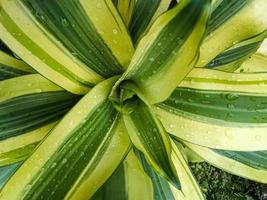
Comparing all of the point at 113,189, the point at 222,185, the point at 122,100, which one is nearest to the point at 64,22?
the point at 122,100

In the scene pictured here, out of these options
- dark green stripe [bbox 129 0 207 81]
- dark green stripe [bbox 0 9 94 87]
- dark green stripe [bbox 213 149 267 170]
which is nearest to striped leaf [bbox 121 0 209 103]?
dark green stripe [bbox 129 0 207 81]

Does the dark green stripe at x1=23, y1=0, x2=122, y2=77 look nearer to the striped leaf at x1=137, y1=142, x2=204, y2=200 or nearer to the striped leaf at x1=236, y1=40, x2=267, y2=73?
the striped leaf at x1=137, y1=142, x2=204, y2=200

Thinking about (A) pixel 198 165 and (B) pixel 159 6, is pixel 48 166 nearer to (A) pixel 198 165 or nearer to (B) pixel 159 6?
(B) pixel 159 6

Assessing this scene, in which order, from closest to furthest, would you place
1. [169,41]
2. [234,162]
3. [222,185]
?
1. [169,41]
2. [234,162]
3. [222,185]

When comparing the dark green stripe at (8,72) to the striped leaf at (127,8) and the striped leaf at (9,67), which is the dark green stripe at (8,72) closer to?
the striped leaf at (9,67)

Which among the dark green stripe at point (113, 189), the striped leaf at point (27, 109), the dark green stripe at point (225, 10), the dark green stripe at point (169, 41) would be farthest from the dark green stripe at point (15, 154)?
the dark green stripe at point (225, 10)

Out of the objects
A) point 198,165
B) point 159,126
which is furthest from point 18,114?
point 198,165

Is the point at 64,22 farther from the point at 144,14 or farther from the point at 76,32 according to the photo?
the point at 144,14
